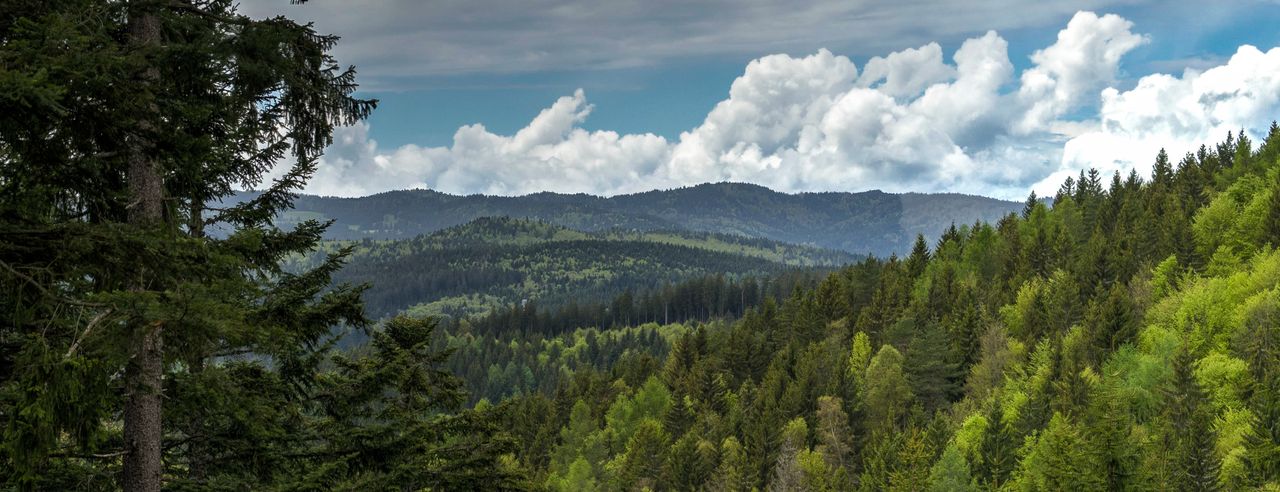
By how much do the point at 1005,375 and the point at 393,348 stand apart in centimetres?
6764

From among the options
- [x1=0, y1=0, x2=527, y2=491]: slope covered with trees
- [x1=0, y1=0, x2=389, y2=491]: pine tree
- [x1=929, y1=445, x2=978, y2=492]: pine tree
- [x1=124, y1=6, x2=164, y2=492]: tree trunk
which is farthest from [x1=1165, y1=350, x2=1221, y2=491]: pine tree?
[x1=124, y1=6, x2=164, y2=492]: tree trunk

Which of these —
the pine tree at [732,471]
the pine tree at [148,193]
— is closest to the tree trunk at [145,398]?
the pine tree at [148,193]

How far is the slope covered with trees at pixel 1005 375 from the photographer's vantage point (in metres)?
51.7

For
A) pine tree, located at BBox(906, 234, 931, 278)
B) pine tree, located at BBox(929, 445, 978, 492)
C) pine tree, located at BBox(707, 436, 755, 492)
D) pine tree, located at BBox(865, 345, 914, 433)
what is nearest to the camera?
pine tree, located at BBox(929, 445, 978, 492)

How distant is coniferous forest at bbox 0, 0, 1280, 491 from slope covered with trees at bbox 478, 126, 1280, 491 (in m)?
Result: 0.35

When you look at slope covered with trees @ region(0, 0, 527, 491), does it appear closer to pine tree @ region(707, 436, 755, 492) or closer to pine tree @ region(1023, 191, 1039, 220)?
pine tree @ region(707, 436, 755, 492)

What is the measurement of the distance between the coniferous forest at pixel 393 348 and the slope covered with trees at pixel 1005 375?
35cm

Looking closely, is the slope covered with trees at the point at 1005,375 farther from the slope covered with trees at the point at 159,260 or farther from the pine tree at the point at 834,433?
the slope covered with trees at the point at 159,260

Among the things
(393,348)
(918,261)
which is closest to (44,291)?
(393,348)

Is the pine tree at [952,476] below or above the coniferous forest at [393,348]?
below

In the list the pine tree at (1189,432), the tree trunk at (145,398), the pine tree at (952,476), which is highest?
the tree trunk at (145,398)

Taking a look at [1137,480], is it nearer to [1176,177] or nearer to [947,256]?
[947,256]

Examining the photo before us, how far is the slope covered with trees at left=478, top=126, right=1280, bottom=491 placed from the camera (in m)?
51.7

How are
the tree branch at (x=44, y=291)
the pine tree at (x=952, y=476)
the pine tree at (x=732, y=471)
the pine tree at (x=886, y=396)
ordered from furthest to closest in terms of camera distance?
1. the pine tree at (x=886, y=396)
2. the pine tree at (x=732, y=471)
3. the pine tree at (x=952, y=476)
4. the tree branch at (x=44, y=291)
